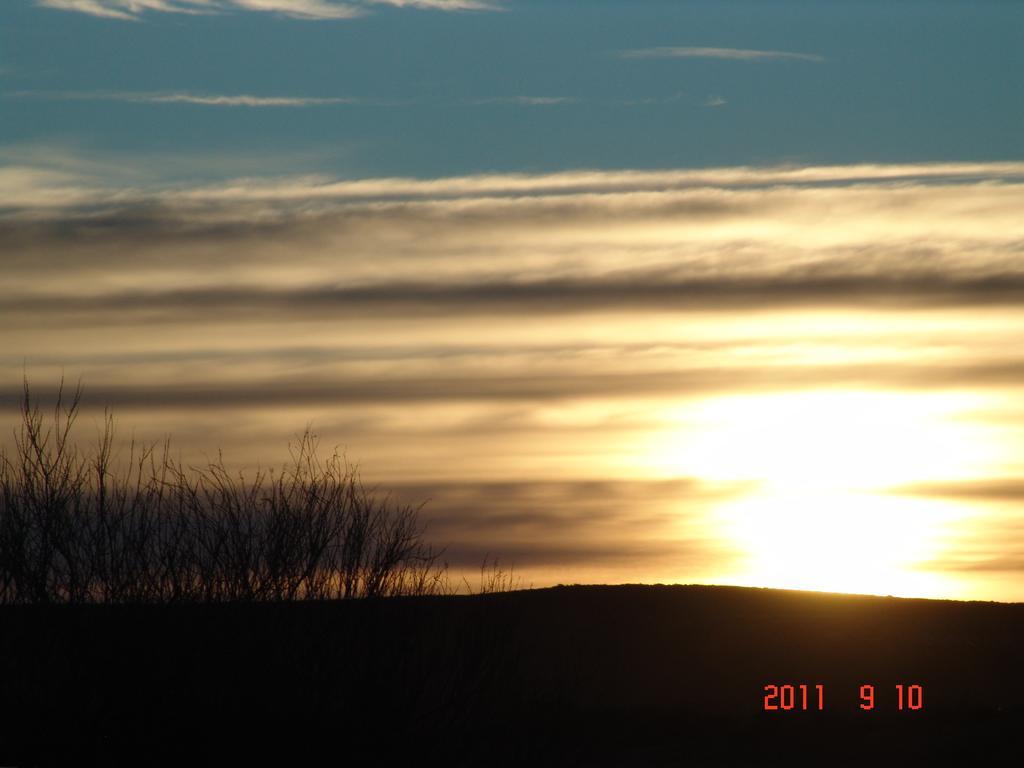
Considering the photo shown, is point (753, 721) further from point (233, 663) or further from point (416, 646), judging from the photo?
point (233, 663)

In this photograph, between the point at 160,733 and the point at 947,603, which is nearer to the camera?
the point at 160,733

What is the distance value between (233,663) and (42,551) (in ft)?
9.92

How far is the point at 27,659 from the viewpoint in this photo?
1764 cm

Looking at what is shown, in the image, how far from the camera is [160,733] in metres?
17.7

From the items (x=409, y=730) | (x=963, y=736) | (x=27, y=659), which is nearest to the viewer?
(x=27, y=659)

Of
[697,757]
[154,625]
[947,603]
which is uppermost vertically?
[947,603]

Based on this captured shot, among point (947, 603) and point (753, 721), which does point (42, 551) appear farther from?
point (947, 603)

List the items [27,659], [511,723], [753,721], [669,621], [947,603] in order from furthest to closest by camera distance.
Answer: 1. [947,603]
2. [669,621]
3. [753,721]
4. [511,723]
5. [27,659]

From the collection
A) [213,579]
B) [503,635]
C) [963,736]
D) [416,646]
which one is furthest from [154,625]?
[963,736]

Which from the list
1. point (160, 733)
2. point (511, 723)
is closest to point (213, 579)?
point (160, 733)

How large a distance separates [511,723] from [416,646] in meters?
2.08

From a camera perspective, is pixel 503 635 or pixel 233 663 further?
pixel 503 635

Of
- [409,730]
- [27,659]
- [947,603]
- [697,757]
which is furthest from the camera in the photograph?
[947,603]

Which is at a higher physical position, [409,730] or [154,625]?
[154,625]
